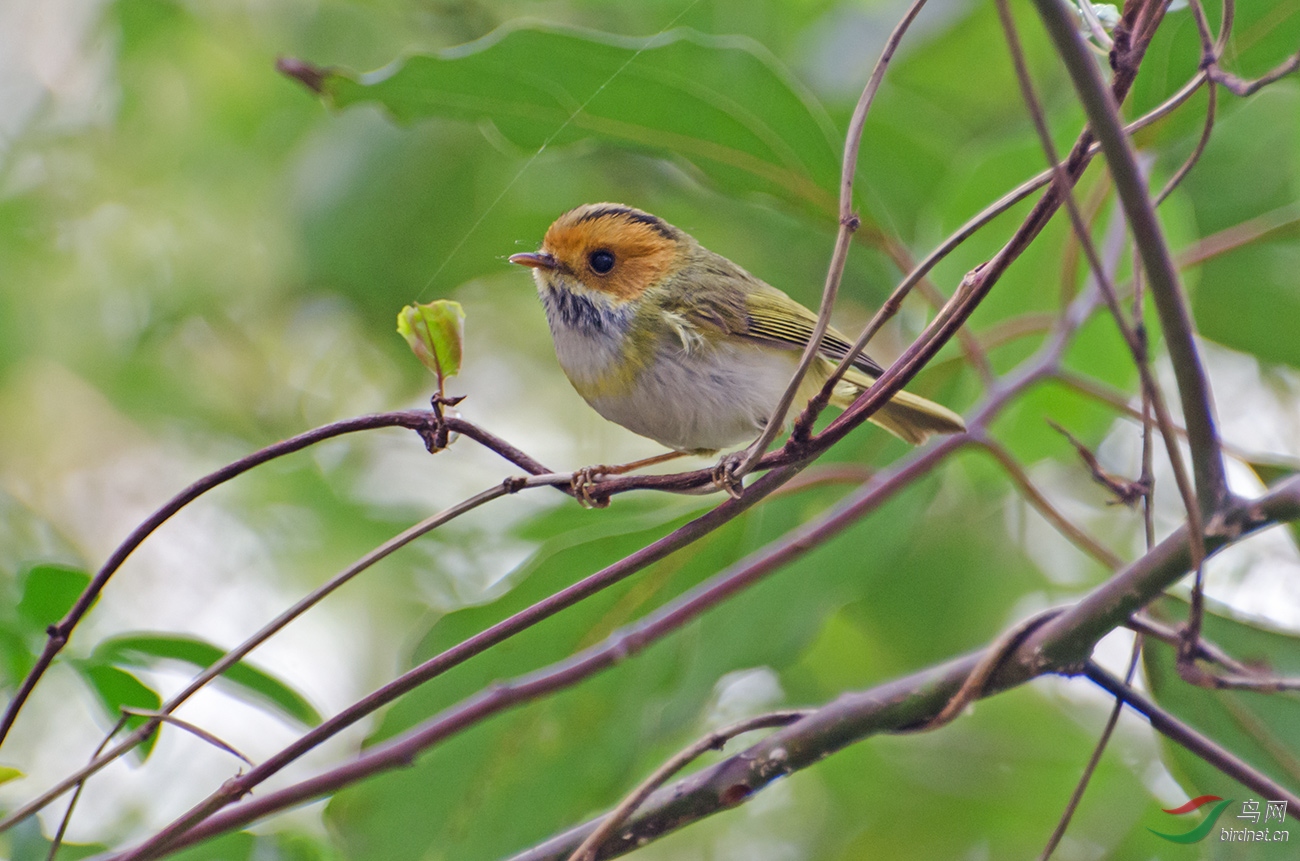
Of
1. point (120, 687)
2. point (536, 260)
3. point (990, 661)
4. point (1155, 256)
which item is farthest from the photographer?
point (536, 260)

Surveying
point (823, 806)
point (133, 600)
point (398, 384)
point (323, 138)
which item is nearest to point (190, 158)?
point (323, 138)

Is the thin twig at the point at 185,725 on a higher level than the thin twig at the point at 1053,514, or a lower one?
lower

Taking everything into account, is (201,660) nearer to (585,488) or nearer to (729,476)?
(585,488)

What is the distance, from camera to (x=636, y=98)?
191 centimetres

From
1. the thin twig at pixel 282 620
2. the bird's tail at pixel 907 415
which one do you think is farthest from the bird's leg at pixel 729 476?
the bird's tail at pixel 907 415

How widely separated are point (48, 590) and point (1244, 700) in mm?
1849

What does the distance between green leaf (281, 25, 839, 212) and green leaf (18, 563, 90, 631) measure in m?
0.76

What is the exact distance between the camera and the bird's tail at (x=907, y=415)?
195cm

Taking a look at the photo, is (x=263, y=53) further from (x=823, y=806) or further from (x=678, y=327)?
(x=823, y=806)

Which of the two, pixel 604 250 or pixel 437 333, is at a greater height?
pixel 604 250

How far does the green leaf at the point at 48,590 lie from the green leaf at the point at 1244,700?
5.39ft

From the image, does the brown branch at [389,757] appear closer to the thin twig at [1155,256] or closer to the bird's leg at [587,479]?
the bird's leg at [587,479]
